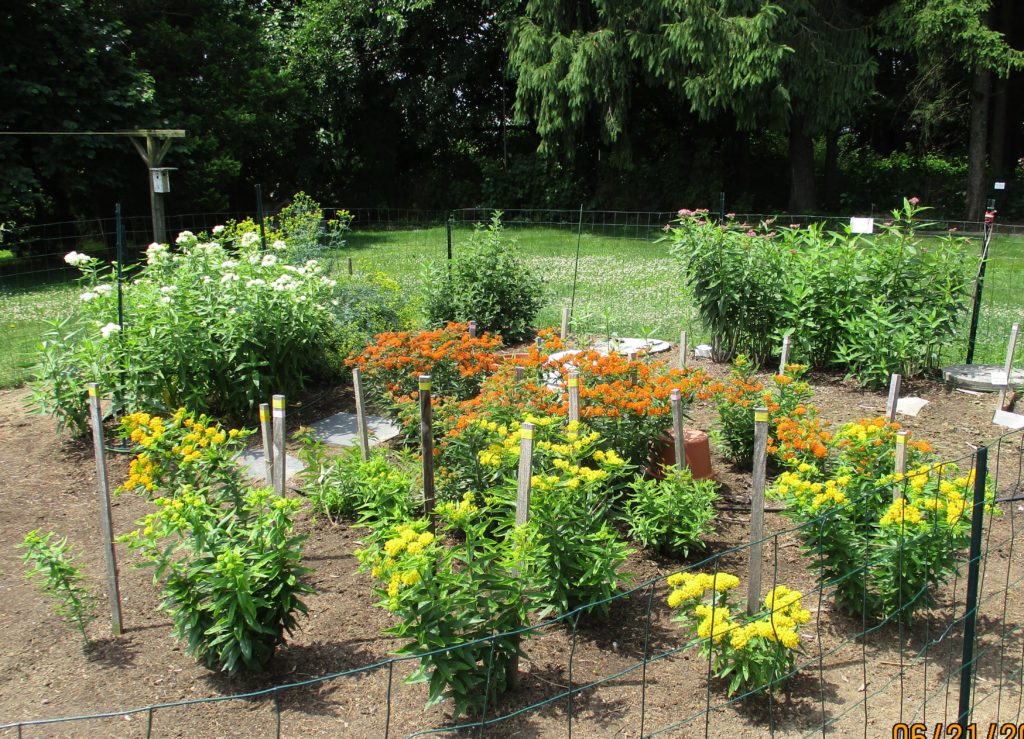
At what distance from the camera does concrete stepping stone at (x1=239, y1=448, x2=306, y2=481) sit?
530 centimetres

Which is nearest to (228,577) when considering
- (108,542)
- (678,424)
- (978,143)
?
(108,542)

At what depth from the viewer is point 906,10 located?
54.2 feet

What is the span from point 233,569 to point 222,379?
10.1 feet

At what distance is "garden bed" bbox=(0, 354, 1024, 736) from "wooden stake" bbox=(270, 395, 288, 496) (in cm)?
38

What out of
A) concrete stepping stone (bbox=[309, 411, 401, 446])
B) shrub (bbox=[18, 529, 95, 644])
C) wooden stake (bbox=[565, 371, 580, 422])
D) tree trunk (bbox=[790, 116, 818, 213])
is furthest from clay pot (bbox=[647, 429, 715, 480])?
tree trunk (bbox=[790, 116, 818, 213])

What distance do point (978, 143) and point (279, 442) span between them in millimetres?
18359

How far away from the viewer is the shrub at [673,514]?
404cm

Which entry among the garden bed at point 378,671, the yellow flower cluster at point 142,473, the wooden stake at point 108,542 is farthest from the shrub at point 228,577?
the wooden stake at point 108,542

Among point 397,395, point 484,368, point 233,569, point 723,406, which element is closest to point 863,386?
point 723,406

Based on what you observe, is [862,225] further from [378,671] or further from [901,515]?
[378,671]

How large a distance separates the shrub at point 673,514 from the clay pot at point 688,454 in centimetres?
44

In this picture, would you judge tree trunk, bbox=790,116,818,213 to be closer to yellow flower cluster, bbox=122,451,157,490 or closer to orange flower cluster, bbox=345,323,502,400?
orange flower cluster, bbox=345,323,502,400

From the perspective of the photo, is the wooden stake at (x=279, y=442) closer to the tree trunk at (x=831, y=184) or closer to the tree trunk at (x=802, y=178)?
the tree trunk at (x=802, y=178)

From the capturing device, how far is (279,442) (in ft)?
13.7
